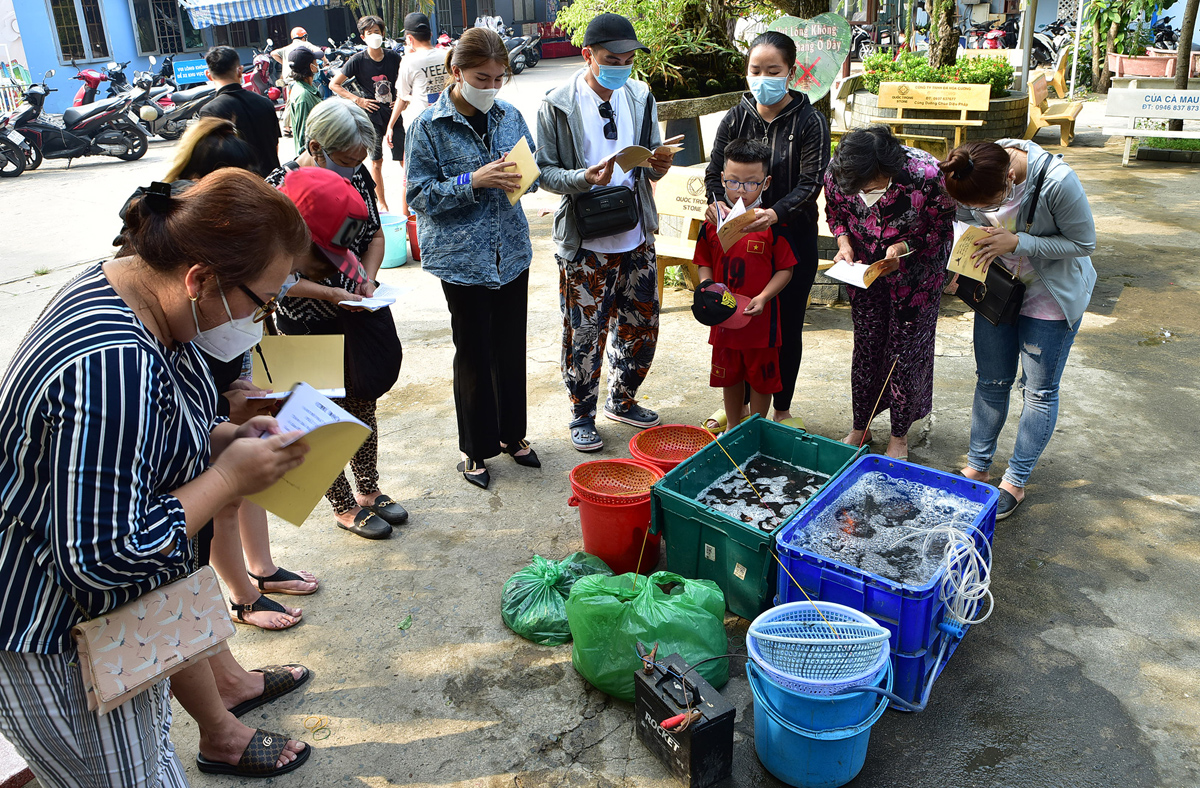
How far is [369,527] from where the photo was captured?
363 centimetres

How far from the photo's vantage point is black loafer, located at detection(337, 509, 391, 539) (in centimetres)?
362

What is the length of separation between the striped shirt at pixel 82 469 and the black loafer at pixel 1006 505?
3292mm

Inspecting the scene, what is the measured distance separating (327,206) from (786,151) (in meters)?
2.19

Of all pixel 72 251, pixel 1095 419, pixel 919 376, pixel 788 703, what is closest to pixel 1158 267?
pixel 1095 419

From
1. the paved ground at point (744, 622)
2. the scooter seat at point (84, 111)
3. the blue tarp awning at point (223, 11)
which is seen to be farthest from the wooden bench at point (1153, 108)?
the blue tarp awning at point (223, 11)

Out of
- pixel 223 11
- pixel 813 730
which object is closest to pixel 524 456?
pixel 813 730

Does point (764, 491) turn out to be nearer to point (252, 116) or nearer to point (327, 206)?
point (327, 206)

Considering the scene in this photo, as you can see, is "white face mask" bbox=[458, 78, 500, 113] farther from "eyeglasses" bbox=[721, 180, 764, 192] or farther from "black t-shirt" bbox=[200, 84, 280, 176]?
"black t-shirt" bbox=[200, 84, 280, 176]

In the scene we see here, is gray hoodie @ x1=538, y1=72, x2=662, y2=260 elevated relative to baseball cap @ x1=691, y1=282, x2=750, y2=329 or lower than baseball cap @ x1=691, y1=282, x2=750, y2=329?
elevated

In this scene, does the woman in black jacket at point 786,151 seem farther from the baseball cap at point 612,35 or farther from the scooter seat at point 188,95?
the scooter seat at point 188,95

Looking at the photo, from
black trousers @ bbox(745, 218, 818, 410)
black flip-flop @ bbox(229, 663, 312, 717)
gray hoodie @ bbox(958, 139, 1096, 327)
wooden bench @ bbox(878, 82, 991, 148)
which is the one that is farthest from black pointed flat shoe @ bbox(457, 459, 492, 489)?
wooden bench @ bbox(878, 82, 991, 148)

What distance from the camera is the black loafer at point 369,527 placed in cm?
362

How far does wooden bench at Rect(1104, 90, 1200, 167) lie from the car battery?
1032 centimetres

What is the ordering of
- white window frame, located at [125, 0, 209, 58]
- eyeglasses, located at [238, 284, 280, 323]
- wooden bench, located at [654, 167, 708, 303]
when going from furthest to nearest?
white window frame, located at [125, 0, 209, 58] < wooden bench, located at [654, 167, 708, 303] < eyeglasses, located at [238, 284, 280, 323]
